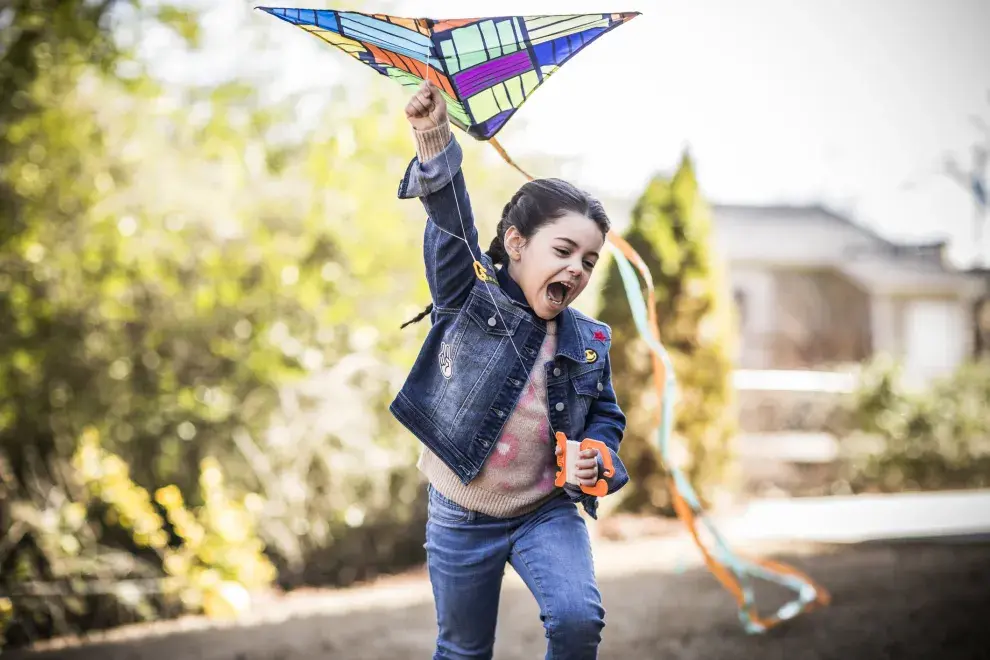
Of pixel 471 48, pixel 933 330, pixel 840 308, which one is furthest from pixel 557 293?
pixel 933 330

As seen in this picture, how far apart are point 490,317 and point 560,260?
22cm

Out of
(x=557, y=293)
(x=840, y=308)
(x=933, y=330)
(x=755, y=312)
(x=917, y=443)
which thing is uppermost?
(x=557, y=293)

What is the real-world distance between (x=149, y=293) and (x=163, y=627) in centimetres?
204

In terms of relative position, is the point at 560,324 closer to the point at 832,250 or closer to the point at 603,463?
the point at 603,463

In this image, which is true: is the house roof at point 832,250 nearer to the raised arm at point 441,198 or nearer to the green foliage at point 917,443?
the green foliage at point 917,443

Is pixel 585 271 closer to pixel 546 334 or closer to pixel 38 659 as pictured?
pixel 546 334

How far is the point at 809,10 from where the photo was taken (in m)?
12.9

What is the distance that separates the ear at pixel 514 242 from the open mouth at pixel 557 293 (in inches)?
5.6

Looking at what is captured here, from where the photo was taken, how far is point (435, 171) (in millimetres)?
1971

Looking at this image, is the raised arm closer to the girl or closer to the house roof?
the girl

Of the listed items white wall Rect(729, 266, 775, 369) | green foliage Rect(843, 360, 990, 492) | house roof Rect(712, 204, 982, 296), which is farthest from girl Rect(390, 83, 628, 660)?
white wall Rect(729, 266, 775, 369)

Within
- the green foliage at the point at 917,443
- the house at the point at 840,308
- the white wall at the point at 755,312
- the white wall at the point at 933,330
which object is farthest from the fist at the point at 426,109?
the white wall at the point at 933,330

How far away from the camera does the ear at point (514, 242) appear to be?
2129 millimetres

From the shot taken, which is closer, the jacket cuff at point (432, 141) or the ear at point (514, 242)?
the jacket cuff at point (432, 141)
